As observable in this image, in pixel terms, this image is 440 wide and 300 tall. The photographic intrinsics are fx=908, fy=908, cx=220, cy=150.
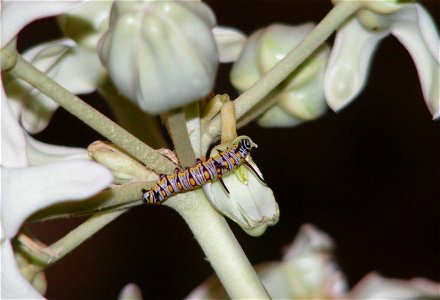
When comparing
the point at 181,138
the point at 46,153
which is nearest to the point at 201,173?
the point at 181,138

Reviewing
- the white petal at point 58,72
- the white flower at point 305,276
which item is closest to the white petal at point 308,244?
the white flower at point 305,276

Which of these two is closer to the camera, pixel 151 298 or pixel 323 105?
pixel 323 105

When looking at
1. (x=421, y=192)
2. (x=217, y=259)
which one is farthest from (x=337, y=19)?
(x=421, y=192)

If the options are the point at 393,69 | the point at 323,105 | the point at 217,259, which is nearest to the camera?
the point at 217,259

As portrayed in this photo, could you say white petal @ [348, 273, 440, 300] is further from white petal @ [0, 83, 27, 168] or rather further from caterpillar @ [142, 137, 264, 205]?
white petal @ [0, 83, 27, 168]

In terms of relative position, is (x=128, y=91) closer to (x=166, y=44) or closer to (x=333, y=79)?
(x=166, y=44)

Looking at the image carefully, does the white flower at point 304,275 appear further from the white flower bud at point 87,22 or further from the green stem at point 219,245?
the white flower bud at point 87,22

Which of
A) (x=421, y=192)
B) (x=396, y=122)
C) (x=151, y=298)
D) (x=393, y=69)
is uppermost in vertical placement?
(x=393, y=69)

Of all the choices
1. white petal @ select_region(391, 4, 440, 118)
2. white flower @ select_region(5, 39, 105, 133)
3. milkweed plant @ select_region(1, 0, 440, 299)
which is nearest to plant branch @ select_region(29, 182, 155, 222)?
milkweed plant @ select_region(1, 0, 440, 299)
